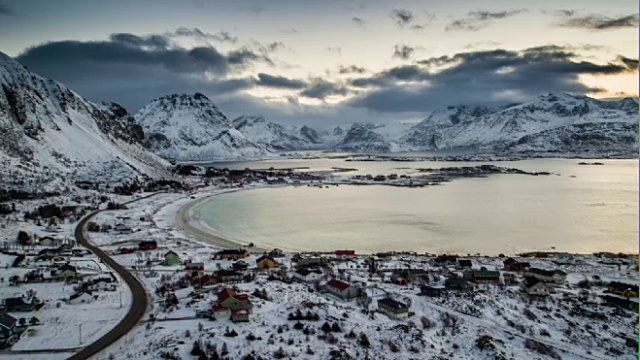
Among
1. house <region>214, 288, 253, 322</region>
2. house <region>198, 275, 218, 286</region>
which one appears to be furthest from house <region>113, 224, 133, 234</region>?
house <region>214, 288, 253, 322</region>

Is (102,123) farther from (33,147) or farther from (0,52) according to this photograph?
(33,147)

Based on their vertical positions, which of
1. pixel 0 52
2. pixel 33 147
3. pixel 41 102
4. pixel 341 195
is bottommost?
pixel 341 195

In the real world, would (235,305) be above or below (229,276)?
above

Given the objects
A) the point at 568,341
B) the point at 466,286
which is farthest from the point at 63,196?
the point at 568,341

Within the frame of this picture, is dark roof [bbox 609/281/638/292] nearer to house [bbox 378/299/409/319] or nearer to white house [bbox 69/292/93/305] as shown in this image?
house [bbox 378/299/409/319]

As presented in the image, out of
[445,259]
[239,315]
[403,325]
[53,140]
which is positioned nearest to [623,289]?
[445,259]

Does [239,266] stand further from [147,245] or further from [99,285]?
[147,245]

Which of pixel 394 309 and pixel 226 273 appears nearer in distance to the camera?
pixel 394 309
